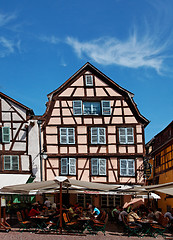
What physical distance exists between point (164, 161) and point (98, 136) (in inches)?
264

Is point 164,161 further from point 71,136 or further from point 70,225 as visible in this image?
point 70,225

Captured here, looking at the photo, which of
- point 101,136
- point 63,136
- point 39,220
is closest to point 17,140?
point 63,136

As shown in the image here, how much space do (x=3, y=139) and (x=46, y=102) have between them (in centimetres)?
→ 424

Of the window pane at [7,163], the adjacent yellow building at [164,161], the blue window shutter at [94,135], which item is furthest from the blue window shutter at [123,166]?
the window pane at [7,163]

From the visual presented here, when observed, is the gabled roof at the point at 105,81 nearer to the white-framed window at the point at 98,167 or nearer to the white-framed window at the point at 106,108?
the white-framed window at the point at 106,108

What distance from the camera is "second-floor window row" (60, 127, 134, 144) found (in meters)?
26.1

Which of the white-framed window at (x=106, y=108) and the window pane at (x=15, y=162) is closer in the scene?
the window pane at (x=15, y=162)

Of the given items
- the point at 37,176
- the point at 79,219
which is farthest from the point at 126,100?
the point at 79,219

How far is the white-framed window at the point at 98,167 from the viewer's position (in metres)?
25.7

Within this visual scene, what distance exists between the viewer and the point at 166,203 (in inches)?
1161

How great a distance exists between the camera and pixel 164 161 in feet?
96.7

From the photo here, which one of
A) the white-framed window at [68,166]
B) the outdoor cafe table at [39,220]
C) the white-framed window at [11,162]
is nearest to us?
the outdoor cafe table at [39,220]

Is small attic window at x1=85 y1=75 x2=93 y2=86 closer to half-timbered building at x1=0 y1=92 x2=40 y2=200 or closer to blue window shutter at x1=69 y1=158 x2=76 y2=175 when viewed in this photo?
half-timbered building at x1=0 y1=92 x2=40 y2=200

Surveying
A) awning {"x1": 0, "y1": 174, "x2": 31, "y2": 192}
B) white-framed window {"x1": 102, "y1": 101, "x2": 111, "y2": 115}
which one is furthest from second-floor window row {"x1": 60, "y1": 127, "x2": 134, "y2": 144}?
awning {"x1": 0, "y1": 174, "x2": 31, "y2": 192}
